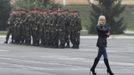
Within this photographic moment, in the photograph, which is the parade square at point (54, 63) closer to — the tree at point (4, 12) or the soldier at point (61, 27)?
the soldier at point (61, 27)

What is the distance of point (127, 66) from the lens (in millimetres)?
20391

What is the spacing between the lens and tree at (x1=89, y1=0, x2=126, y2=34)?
5269 cm

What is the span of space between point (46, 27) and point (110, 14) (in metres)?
22.4

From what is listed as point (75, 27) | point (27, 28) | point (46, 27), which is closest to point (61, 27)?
point (75, 27)

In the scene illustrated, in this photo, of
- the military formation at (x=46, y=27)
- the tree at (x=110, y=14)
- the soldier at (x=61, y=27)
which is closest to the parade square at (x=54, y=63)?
the soldier at (x=61, y=27)

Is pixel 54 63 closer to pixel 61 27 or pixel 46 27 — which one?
Answer: pixel 61 27

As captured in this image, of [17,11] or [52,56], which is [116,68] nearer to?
[52,56]

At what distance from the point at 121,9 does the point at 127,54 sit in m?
26.8

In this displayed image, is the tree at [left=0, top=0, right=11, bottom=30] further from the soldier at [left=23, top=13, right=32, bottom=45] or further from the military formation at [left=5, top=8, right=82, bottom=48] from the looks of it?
the soldier at [left=23, top=13, right=32, bottom=45]

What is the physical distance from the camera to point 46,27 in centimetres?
3092

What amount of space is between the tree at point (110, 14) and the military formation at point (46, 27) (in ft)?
64.6

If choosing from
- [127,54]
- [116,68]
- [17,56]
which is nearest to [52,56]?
[17,56]

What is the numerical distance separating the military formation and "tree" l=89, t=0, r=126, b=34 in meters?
19.7

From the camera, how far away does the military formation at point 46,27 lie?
29766 mm
